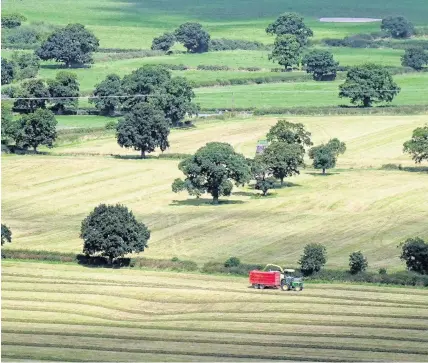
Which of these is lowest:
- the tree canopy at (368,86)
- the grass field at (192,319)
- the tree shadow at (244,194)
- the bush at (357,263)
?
the grass field at (192,319)

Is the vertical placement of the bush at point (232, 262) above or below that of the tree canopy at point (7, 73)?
below

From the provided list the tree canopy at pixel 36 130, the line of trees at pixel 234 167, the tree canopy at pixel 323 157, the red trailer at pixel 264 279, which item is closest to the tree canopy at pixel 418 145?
the tree canopy at pixel 323 157

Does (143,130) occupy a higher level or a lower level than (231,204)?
higher

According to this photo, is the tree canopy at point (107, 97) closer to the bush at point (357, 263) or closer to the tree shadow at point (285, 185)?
the tree shadow at point (285, 185)

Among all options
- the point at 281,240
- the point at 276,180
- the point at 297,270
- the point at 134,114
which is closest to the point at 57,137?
the point at 134,114

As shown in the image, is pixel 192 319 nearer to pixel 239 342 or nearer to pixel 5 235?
pixel 239 342

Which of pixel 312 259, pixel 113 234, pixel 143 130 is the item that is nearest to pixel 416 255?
pixel 312 259

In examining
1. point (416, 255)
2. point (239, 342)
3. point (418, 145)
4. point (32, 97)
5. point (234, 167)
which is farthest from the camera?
point (32, 97)
